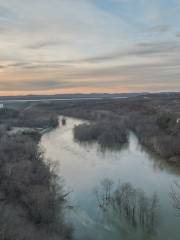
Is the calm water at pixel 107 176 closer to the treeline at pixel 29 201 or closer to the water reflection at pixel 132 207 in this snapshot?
the water reflection at pixel 132 207

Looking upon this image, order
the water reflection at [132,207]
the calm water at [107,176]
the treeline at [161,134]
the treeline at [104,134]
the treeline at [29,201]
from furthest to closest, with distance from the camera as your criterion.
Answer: the treeline at [104,134], the treeline at [161,134], the water reflection at [132,207], the calm water at [107,176], the treeline at [29,201]

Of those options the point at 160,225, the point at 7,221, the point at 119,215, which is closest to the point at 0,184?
the point at 7,221

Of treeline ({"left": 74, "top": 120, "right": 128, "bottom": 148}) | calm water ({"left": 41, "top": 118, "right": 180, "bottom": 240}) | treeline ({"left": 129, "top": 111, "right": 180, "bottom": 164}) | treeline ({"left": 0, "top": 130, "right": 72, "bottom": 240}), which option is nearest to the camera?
treeline ({"left": 0, "top": 130, "right": 72, "bottom": 240})

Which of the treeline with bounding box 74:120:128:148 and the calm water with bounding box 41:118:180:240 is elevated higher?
the treeline with bounding box 74:120:128:148

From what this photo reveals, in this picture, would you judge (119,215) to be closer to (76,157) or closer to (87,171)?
(87,171)

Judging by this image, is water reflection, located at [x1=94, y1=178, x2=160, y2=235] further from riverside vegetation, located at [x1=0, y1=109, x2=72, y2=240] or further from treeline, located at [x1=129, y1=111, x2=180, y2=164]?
treeline, located at [x1=129, y1=111, x2=180, y2=164]

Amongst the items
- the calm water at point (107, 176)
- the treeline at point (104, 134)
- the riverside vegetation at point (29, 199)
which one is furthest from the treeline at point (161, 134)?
the riverside vegetation at point (29, 199)

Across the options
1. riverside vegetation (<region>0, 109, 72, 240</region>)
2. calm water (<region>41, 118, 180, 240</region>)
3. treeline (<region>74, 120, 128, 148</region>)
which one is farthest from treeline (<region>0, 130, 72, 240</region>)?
treeline (<region>74, 120, 128, 148</region>)

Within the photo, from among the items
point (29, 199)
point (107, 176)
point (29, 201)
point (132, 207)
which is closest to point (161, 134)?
point (107, 176)
